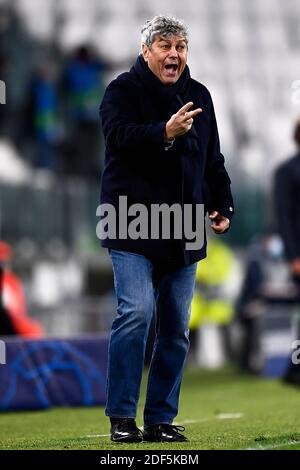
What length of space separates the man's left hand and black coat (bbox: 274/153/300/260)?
11.9 feet

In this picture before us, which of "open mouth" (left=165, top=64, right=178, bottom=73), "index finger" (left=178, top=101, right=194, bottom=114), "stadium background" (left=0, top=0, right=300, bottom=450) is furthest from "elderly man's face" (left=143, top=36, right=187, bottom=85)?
"stadium background" (left=0, top=0, right=300, bottom=450)

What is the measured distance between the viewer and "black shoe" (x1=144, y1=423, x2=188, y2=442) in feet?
20.1

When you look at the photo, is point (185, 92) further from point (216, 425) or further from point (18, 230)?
point (18, 230)

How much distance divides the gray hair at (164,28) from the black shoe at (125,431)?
1537 mm

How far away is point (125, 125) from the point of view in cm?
599

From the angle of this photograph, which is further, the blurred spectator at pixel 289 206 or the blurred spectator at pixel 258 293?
the blurred spectator at pixel 258 293

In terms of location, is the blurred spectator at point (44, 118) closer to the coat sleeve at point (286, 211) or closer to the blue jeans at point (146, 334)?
the coat sleeve at point (286, 211)

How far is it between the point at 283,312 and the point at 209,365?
1897mm

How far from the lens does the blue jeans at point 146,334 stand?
5.99 meters

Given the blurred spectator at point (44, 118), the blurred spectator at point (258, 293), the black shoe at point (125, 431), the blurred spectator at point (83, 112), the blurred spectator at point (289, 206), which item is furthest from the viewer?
the blurred spectator at point (83, 112)

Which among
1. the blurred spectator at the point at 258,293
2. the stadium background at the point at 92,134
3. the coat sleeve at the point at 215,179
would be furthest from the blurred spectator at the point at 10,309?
the coat sleeve at the point at 215,179

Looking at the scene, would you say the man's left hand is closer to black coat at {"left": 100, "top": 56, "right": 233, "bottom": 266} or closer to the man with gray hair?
the man with gray hair

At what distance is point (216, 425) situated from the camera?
7.39 m

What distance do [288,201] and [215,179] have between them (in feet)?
11.9
